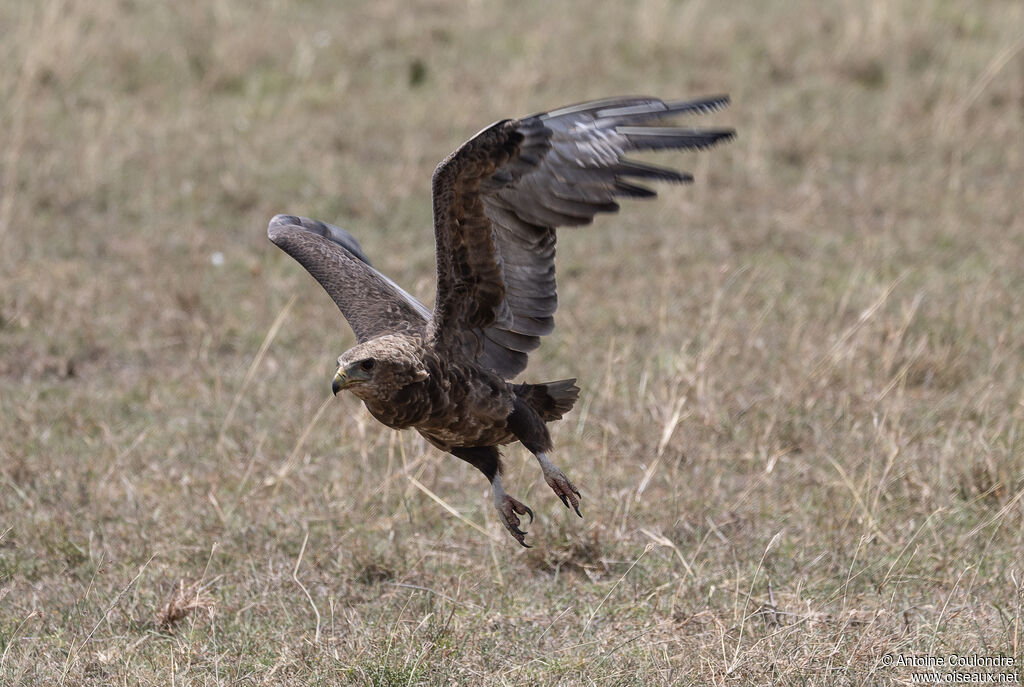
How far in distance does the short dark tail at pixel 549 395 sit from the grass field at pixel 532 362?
56 centimetres

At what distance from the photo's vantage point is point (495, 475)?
4621 millimetres

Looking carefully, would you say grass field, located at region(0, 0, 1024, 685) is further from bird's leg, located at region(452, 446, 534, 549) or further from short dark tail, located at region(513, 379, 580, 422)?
short dark tail, located at region(513, 379, 580, 422)

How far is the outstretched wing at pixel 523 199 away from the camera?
3943 millimetres

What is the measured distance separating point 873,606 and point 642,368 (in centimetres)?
242

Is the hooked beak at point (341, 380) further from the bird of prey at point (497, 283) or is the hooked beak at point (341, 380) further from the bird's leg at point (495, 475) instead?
the bird's leg at point (495, 475)

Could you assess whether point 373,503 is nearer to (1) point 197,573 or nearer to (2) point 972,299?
(1) point 197,573

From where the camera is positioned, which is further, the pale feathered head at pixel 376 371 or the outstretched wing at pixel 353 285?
the outstretched wing at pixel 353 285

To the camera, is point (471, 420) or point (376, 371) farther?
point (471, 420)

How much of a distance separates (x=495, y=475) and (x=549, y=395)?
0.35 meters

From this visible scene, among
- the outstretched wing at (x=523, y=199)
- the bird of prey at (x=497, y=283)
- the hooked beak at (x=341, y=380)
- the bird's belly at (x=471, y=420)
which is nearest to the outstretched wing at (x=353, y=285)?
the bird of prey at (x=497, y=283)

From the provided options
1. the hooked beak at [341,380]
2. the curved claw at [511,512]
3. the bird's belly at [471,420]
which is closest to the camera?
the hooked beak at [341,380]

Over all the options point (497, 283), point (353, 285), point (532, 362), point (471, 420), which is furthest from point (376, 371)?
point (532, 362)

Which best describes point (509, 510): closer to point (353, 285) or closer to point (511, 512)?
point (511, 512)

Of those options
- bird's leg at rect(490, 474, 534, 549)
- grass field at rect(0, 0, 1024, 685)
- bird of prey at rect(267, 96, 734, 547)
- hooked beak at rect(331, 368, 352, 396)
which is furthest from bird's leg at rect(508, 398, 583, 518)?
hooked beak at rect(331, 368, 352, 396)
